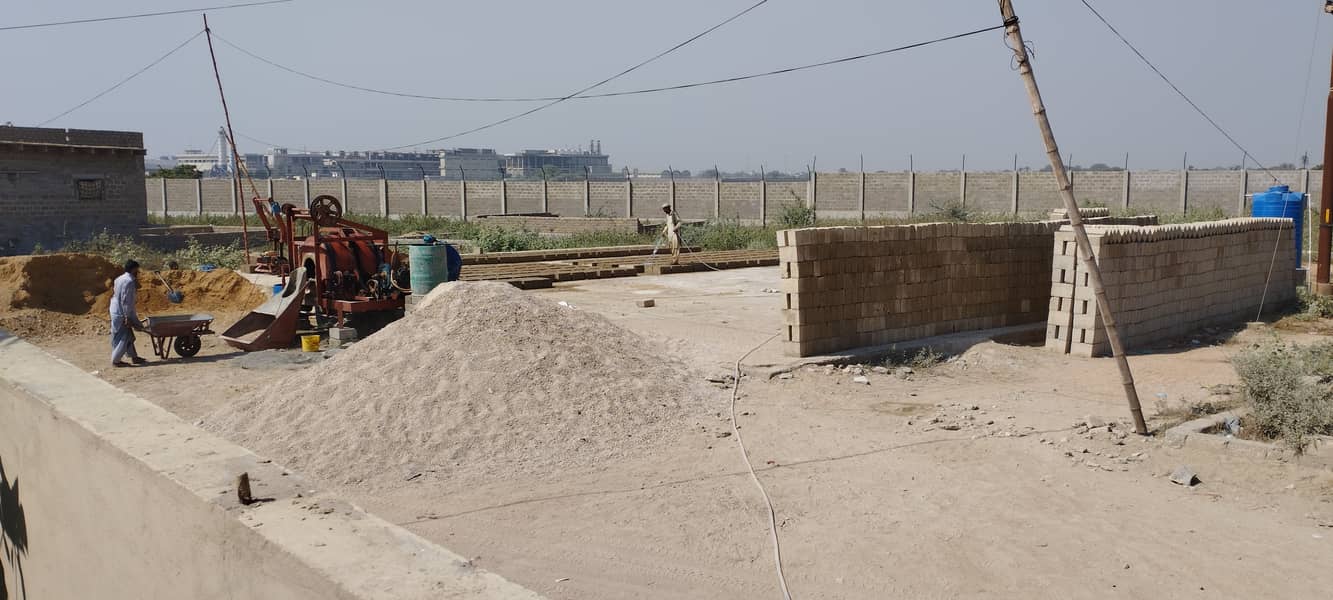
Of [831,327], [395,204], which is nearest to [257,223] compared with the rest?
[395,204]

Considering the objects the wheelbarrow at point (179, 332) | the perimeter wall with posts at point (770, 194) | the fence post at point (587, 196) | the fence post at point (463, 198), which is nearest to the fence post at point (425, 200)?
the perimeter wall with posts at point (770, 194)

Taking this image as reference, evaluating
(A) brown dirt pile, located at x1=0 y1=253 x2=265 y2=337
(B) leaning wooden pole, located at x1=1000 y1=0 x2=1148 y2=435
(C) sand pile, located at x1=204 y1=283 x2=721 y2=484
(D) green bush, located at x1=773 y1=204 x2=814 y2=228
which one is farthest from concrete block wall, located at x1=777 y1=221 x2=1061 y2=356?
(D) green bush, located at x1=773 y1=204 x2=814 y2=228

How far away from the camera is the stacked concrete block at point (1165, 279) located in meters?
10.8

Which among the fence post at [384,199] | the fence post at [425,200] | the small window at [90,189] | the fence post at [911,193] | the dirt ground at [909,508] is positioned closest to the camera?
the dirt ground at [909,508]

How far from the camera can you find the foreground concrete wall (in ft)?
9.59

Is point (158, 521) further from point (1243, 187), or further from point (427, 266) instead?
point (1243, 187)

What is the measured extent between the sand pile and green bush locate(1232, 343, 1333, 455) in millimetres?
4319

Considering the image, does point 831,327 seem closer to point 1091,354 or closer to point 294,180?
point 1091,354

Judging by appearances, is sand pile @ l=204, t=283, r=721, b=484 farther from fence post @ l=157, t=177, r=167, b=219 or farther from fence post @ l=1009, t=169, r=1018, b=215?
fence post @ l=157, t=177, r=167, b=219

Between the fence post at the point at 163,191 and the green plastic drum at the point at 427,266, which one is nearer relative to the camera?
the green plastic drum at the point at 427,266

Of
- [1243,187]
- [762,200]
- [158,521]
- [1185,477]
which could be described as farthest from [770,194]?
[158,521]

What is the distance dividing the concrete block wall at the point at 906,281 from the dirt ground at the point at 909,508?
858 mm

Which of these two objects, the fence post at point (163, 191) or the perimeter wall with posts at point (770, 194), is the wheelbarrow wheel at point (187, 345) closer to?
the perimeter wall with posts at point (770, 194)

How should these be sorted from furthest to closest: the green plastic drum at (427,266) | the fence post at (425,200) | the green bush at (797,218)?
the fence post at (425,200) < the green bush at (797,218) < the green plastic drum at (427,266)
